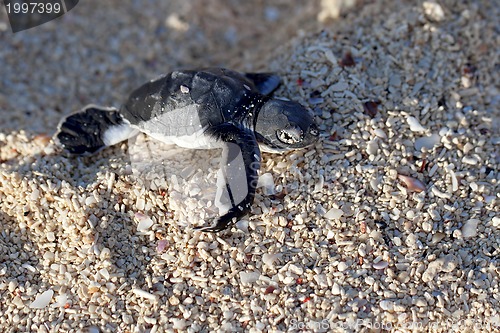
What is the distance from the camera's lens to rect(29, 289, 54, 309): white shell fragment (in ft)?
6.19

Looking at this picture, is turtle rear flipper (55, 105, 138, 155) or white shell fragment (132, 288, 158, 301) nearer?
white shell fragment (132, 288, 158, 301)

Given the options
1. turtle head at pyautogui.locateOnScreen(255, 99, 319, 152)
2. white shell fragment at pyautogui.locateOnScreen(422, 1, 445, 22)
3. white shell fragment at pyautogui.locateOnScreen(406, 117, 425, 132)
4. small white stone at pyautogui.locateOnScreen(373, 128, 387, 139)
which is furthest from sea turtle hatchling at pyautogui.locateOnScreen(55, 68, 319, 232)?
white shell fragment at pyautogui.locateOnScreen(422, 1, 445, 22)

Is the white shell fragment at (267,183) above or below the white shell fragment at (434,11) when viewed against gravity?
below

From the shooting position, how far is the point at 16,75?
2844mm

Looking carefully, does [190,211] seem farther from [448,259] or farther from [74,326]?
[448,259]

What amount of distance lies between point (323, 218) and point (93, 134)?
103cm

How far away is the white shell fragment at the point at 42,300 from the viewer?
1886 mm

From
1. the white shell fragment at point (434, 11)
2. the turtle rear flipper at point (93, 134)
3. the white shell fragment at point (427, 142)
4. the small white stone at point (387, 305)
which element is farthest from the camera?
the white shell fragment at point (434, 11)

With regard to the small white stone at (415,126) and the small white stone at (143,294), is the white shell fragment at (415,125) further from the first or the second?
the small white stone at (143,294)

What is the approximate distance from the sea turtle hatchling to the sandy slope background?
0.10 metres

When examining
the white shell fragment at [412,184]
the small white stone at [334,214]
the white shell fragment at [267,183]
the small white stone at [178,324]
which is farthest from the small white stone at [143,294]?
the white shell fragment at [412,184]

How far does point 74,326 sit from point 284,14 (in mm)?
2149

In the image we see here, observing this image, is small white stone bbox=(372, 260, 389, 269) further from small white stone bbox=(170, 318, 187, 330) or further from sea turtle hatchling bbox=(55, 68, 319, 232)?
small white stone bbox=(170, 318, 187, 330)

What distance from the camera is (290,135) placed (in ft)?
6.49
